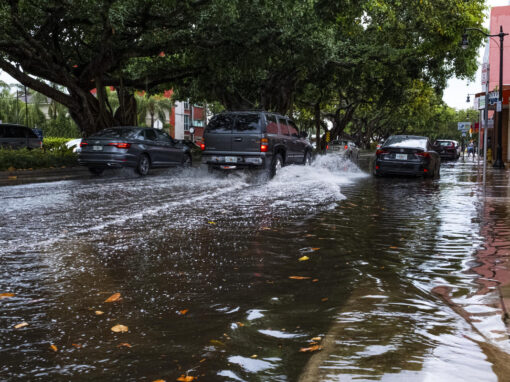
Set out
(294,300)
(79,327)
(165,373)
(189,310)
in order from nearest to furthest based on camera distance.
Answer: (165,373), (79,327), (189,310), (294,300)

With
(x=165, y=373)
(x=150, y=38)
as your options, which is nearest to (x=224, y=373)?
(x=165, y=373)

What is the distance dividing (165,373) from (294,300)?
1608 mm

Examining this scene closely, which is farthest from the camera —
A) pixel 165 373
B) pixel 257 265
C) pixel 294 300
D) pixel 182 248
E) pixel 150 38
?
pixel 150 38

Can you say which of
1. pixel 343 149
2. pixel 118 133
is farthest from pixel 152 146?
pixel 343 149

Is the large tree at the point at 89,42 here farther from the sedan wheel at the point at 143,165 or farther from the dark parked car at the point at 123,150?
the sedan wheel at the point at 143,165

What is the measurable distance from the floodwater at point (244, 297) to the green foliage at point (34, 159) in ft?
33.5

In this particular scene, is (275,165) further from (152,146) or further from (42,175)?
(42,175)

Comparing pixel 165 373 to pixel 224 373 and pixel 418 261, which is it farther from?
pixel 418 261

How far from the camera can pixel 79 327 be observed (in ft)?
12.5

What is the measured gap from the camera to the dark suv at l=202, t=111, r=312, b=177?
51.4ft

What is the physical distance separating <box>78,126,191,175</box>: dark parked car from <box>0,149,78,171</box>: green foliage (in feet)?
7.24

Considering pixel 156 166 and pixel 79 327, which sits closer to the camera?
pixel 79 327

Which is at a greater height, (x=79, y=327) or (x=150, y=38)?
(x=150, y=38)

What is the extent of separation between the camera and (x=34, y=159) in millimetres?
19594
